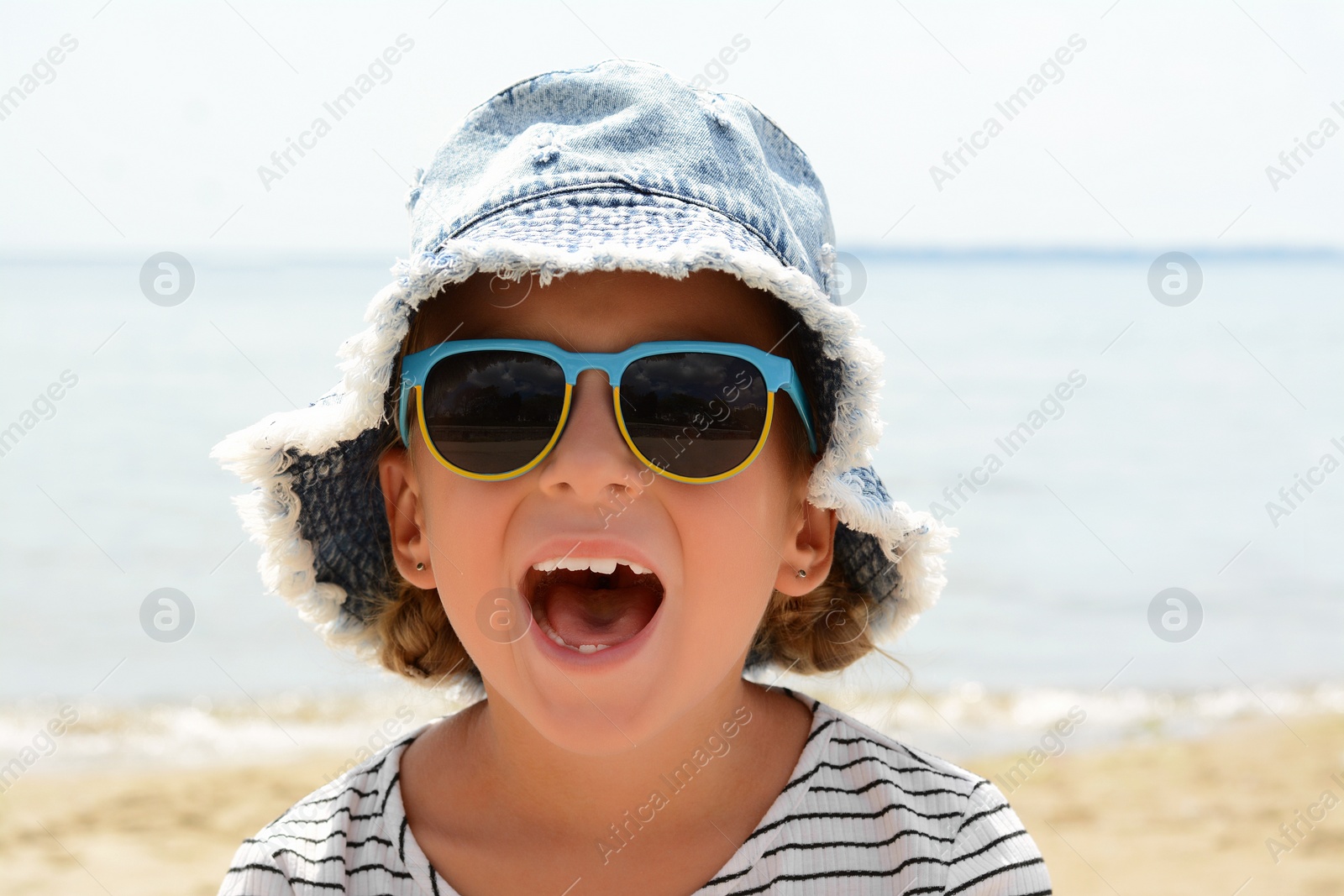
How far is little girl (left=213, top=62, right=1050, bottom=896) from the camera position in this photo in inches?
67.6

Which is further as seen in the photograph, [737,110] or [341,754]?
[341,754]

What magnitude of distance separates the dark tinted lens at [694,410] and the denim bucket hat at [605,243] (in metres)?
0.15

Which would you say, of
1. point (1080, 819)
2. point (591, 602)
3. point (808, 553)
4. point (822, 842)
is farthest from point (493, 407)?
point (1080, 819)

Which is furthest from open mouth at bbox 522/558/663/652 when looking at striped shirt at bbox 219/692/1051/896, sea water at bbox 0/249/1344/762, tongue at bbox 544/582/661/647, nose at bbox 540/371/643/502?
sea water at bbox 0/249/1344/762

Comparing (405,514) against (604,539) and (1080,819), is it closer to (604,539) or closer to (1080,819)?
(604,539)

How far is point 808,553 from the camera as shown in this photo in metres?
2.12

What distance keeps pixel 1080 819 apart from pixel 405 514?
11.7 feet

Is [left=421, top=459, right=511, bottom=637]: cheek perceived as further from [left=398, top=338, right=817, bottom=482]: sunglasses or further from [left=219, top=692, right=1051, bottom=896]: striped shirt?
[left=219, top=692, right=1051, bottom=896]: striped shirt

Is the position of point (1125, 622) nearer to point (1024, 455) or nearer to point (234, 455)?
point (1024, 455)

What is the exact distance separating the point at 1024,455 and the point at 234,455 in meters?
9.85

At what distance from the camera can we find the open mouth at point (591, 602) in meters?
1.80

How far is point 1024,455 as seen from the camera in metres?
10.8

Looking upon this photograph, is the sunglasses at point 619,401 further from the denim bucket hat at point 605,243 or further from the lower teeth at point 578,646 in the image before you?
the lower teeth at point 578,646

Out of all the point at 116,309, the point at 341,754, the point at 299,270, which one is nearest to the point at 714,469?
the point at 341,754
